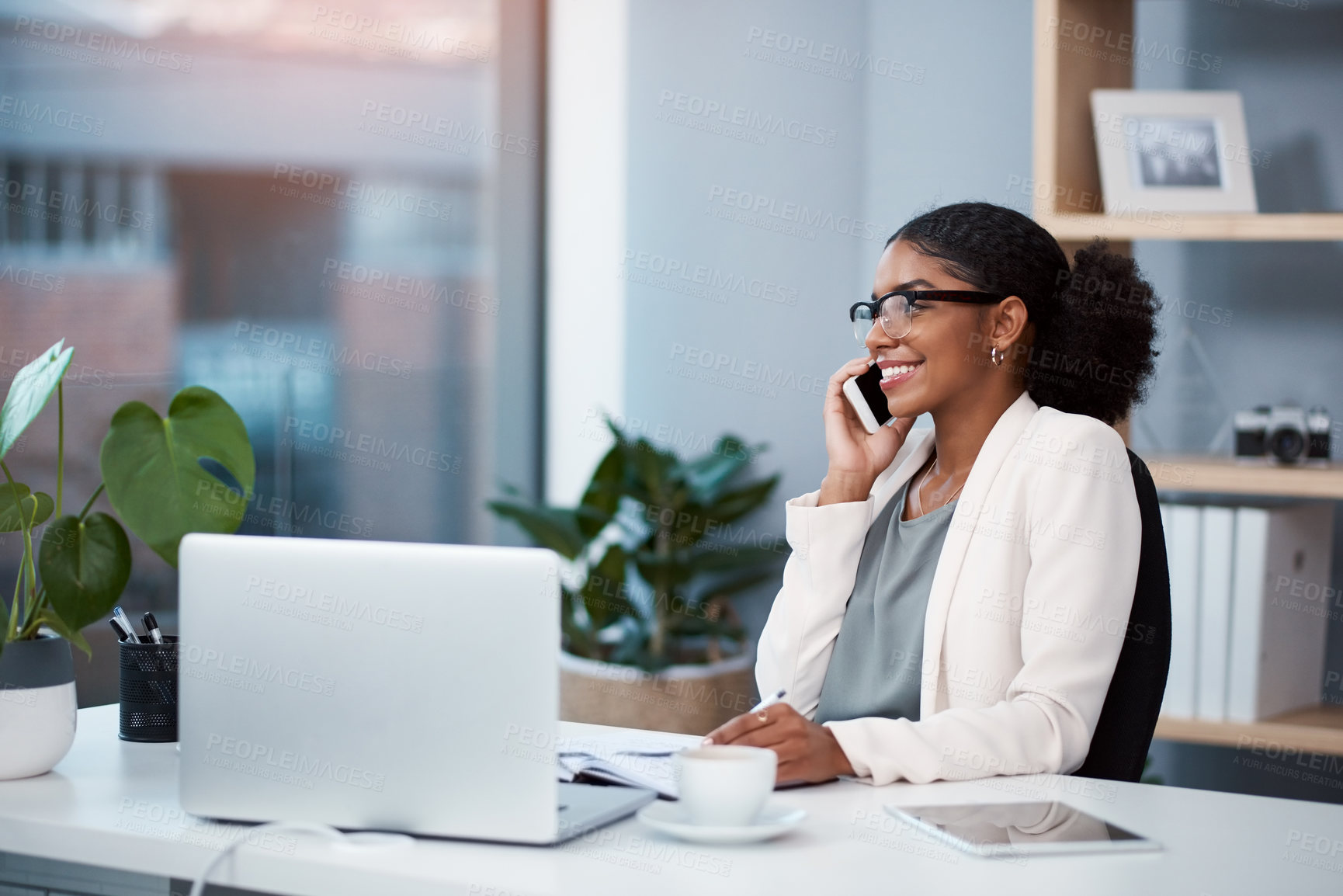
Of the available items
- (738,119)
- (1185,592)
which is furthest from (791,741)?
(738,119)

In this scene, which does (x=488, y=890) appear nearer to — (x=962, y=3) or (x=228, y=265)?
(x=228, y=265)

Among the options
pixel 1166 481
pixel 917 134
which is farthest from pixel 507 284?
pixel 1166 481

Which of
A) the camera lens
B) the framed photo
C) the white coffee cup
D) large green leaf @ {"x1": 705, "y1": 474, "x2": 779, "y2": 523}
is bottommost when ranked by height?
the white coffee cup

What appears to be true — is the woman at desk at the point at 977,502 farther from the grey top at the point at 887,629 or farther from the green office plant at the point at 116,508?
the green office plant at the point at 116,508

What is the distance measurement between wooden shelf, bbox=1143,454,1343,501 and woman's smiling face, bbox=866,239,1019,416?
777 mm

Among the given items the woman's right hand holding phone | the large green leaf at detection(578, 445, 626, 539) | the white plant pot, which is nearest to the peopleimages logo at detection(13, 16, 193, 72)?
the large green leaf at detection(578, 445, 626, 539)

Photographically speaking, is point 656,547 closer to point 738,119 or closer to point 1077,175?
point 738,119

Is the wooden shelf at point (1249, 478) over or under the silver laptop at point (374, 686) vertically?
over

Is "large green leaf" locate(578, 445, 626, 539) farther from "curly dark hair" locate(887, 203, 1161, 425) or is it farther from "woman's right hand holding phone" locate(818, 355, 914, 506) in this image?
"curly dark hair" locate(887, 203, 1161, 425)

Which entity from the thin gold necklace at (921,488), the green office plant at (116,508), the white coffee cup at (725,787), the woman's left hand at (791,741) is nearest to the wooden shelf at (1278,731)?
the thin gold necklace at (921,488)

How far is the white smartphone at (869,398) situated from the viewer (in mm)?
1945

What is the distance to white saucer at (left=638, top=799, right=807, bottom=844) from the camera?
3.60ft

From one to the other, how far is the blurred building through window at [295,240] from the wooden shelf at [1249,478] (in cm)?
196

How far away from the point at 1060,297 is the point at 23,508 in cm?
134
